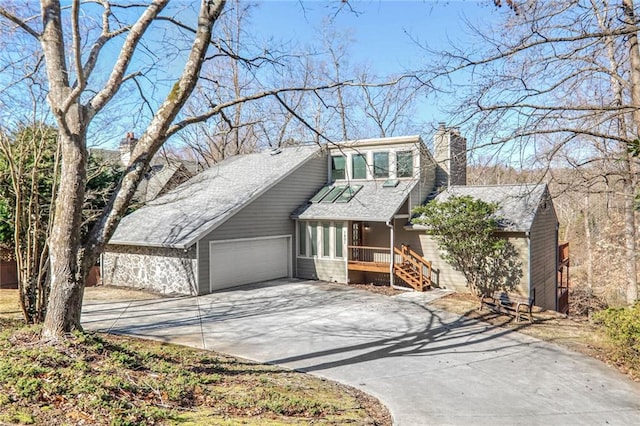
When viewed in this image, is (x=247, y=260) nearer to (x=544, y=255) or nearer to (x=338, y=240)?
(x=338, y=240)

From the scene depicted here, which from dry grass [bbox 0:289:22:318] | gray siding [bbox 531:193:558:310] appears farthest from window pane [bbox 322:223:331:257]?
dry grass [bbox 0:289:22:318]

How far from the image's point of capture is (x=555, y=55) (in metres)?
6.69

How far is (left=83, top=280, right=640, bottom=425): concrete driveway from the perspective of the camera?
6.07 metres

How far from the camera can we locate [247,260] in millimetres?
16219

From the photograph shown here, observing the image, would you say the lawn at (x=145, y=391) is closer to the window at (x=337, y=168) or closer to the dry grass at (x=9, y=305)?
the dry grass at (x=9, y=305)

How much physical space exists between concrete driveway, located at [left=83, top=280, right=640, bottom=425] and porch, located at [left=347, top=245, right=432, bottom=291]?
1528 millimetres

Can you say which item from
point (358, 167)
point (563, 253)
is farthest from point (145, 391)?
point (563, 253)

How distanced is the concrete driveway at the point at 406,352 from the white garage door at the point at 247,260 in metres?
1.26

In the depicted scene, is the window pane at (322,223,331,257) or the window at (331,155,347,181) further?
the window at (331,155,347,181)

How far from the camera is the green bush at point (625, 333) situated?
7355mm

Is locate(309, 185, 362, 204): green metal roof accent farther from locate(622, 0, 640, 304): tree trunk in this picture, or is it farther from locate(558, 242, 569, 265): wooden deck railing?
locate(622, 0, 640, 304): tree trunk

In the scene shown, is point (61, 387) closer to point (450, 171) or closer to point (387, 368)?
point (387, 368)

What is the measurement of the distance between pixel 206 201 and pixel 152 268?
328 cm

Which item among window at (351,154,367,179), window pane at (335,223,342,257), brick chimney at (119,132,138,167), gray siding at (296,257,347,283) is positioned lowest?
gray siding at (296,257,347,283)
